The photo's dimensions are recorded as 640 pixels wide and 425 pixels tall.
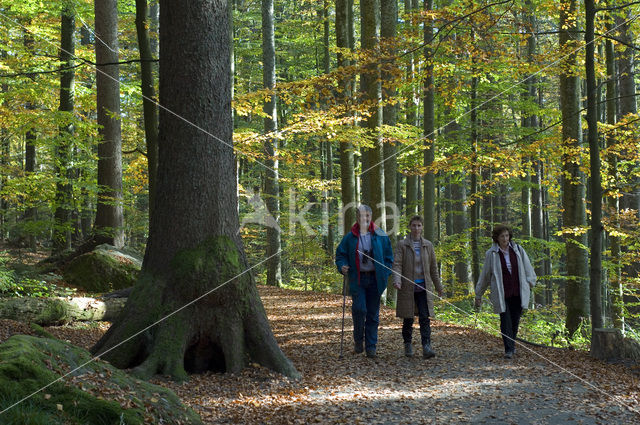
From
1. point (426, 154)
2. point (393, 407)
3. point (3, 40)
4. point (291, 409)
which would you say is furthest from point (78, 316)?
point (426, 154)

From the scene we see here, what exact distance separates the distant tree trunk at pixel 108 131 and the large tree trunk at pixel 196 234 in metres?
7.44

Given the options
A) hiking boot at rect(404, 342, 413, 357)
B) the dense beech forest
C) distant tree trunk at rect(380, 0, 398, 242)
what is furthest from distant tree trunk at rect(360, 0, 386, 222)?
hiking boot at rect(404, 342, 413, 357)

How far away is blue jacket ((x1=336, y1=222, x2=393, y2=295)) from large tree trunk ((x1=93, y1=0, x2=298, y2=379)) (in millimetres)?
1743

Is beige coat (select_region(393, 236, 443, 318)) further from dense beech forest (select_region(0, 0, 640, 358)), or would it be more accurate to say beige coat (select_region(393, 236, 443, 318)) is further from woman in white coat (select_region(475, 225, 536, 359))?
dense beech forest (select_region(0, 0, 640, 358))

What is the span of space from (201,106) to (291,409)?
3.35 meters

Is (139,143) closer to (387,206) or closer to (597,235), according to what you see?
(387,206)

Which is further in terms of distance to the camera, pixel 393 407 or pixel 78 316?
pixel 78 316

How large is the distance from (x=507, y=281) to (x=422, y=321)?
1273 mm

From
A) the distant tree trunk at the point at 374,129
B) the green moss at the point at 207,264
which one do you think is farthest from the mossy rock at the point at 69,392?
the distant tree trunk at the point at 374,129

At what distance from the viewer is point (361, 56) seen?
995 centimetres

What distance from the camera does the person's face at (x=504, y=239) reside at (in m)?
7.54

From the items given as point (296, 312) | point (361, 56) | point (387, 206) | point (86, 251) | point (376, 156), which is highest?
point (361, 56)

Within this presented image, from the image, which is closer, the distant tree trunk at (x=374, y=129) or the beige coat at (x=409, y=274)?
the beige coat at (x=409, y=274)

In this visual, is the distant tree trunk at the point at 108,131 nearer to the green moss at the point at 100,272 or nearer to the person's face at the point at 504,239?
the green moss at the point at 100,272
